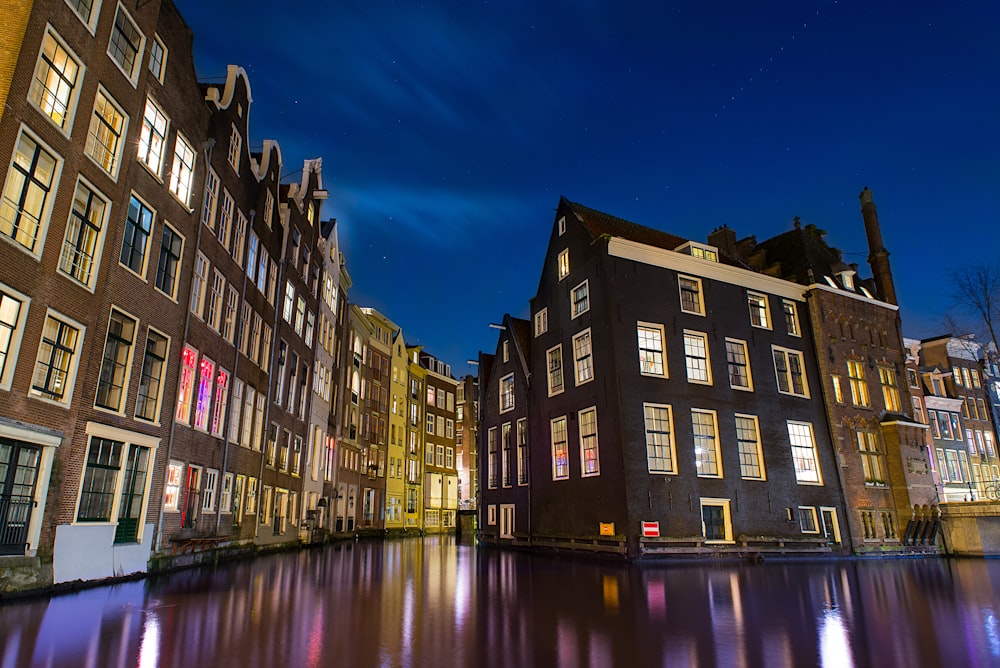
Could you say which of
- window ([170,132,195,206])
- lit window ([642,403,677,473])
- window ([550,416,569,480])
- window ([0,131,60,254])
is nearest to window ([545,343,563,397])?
window ([550,416,569,480])

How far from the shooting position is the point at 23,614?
9.34m

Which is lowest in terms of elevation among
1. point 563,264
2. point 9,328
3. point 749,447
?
point 749,447

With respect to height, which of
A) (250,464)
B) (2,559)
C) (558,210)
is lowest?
(2,559)

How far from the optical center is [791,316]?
3262 cm

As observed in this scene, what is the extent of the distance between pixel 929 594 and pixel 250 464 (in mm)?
24220

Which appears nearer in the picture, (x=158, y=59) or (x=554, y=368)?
(x=158, y=59)

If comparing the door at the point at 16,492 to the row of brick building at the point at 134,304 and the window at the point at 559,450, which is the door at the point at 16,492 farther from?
the window at the point at 559,450

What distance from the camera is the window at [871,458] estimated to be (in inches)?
1230

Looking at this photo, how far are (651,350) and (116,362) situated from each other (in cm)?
2085

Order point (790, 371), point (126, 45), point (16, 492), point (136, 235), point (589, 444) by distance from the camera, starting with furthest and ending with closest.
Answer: point (790, 371), point (589, 444), point (136, 235), point (126, 45), point (16, 492)

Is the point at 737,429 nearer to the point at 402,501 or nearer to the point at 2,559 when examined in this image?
the point at 2,559

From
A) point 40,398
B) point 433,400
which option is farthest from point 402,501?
point 40,398

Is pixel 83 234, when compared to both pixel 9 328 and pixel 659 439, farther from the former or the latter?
pixel 659 439

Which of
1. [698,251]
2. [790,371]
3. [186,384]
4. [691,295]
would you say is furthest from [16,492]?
[790,371]
